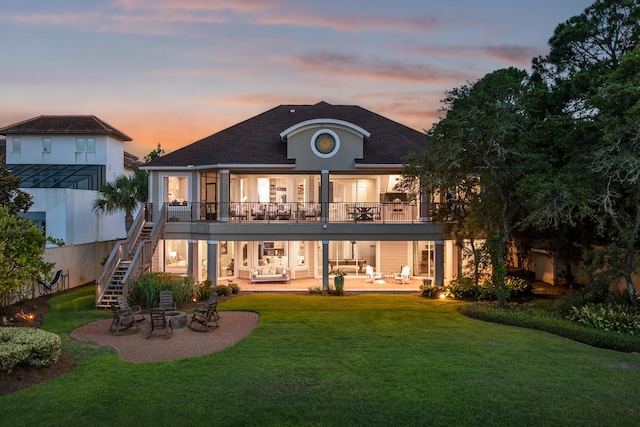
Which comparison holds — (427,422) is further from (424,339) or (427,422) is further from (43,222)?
(43,222)

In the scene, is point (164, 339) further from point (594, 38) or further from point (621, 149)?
point (594, 38)

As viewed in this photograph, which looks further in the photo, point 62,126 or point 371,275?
point 62,126

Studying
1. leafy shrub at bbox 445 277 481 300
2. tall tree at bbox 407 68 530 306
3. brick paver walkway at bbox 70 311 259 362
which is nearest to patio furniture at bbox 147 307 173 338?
brick paver walkway at bbox 70 311 259 362

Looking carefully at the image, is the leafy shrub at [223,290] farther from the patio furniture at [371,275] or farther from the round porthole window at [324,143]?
the round porthole window at [324,143]

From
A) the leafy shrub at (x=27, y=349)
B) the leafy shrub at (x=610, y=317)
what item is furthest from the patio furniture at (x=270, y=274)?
the leafy shrub at (x=610, y=317)

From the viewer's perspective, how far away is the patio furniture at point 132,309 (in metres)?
15.0

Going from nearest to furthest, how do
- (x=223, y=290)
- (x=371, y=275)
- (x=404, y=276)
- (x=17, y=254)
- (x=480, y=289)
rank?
(x=17, y=254), (x=480, y=289), (x=223, y=290), (x=404, y=276), (x=371, y=275)

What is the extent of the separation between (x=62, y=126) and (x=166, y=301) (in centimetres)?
2618

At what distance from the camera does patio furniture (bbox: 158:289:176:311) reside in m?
16.7

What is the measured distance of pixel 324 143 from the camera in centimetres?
2273

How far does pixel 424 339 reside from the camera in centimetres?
1337

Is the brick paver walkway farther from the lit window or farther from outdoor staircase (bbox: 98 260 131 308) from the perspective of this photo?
the lit window

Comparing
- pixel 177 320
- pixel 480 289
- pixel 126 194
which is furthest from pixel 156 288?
pixel 480 289

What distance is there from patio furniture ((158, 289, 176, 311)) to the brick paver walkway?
2.64 feet
